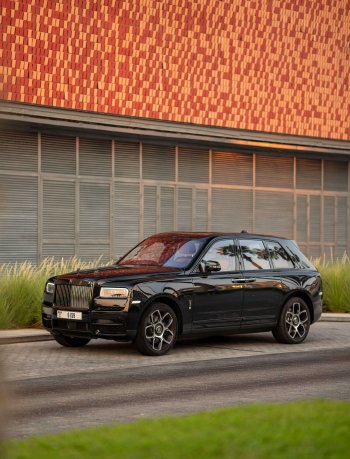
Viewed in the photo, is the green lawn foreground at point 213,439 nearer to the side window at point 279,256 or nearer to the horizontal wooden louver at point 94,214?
the side window at point 279,256

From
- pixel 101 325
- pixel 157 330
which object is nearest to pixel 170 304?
pixel 157 330

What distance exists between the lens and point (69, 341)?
648 inches

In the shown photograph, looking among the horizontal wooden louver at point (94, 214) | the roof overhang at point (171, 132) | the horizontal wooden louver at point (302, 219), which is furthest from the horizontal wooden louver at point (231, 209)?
the horizontal wooden louver at point (94, 214)

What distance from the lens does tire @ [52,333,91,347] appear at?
16312 mm

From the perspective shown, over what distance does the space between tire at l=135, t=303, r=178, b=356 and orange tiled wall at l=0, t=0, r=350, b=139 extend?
992 cm

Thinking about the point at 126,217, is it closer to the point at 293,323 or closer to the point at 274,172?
the point at 274,172

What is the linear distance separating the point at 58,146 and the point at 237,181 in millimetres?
7052

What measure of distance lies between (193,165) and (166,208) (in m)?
1.67

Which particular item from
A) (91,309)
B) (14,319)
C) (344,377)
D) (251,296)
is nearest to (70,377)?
(91,309)

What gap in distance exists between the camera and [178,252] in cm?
1648

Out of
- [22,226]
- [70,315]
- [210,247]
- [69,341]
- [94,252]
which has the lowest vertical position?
[69,341]

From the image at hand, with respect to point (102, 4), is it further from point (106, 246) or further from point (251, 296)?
point (251, 296)

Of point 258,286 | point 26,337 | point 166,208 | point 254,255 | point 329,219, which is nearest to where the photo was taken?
point 258,286

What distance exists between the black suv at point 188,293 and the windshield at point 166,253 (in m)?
0.02
